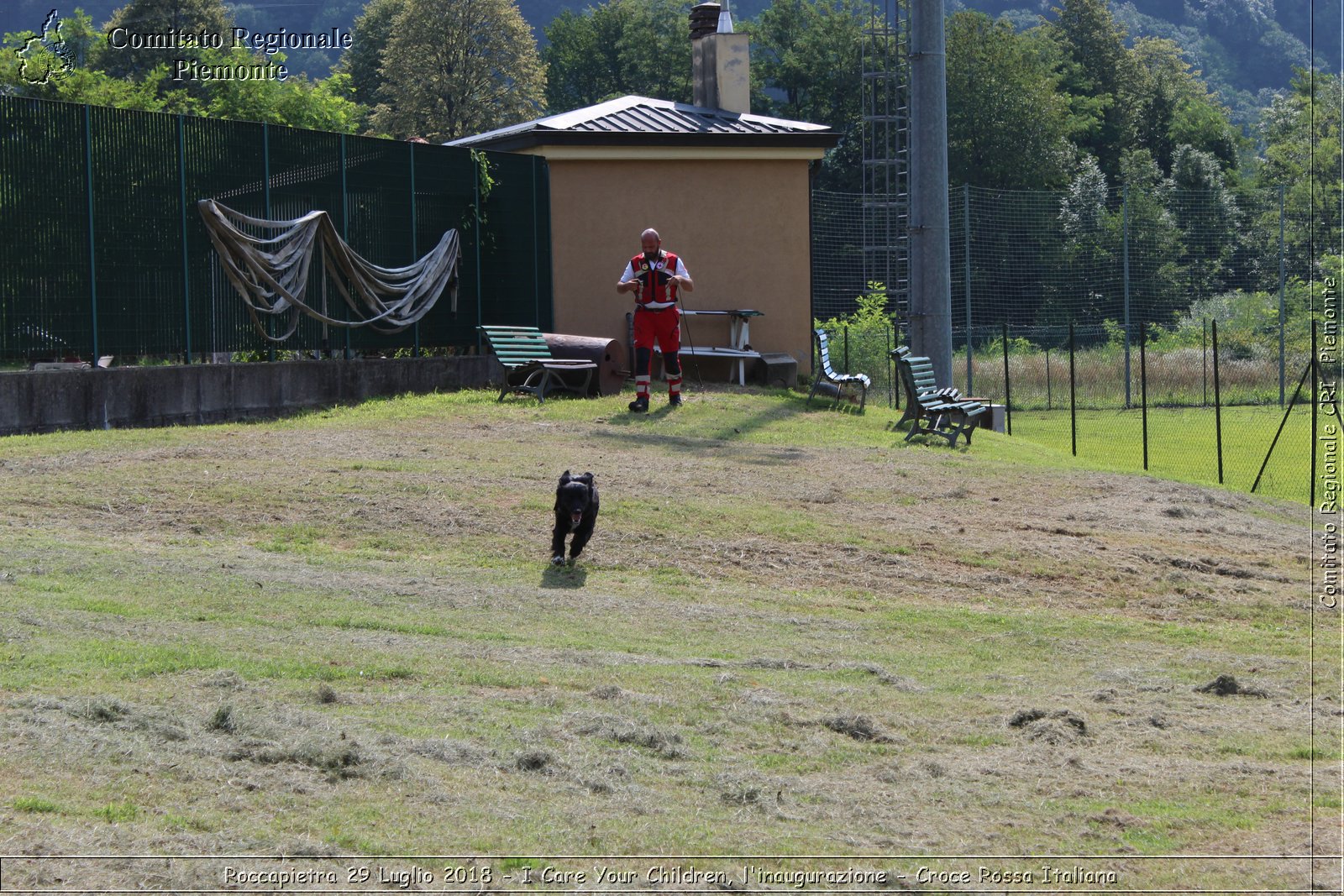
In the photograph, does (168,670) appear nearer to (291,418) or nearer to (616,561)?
(616,561)

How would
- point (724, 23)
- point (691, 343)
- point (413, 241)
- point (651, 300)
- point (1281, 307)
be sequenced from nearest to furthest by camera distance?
point (651, 300)
point (413, 241)
point (691, 343)
point (724, 23)
point (1281, 307)

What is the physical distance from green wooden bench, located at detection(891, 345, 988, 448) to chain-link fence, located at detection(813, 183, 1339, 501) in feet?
18.3

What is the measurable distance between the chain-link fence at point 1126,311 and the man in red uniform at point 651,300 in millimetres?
7994

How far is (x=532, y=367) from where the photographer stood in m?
18.0

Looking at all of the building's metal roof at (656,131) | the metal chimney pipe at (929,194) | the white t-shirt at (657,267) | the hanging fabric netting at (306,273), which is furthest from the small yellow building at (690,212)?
the white t-shirt at (657,267)

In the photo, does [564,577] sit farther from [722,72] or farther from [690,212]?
[722,72]

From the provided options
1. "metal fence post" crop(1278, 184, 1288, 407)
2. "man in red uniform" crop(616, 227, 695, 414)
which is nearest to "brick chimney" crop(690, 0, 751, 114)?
"man in red uniform" crop(616, 227, 695, 414)

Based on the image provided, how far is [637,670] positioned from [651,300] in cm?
1039

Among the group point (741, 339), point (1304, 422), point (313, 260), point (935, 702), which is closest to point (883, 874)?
point (935, 702)

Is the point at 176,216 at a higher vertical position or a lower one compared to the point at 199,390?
higher

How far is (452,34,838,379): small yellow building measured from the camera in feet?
72.4

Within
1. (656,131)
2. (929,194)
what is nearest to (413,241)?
(656,131)

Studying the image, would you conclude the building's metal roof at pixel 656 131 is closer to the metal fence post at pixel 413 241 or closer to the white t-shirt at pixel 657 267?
the metal fence post at pixel 413 241

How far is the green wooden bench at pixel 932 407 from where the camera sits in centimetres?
1714
